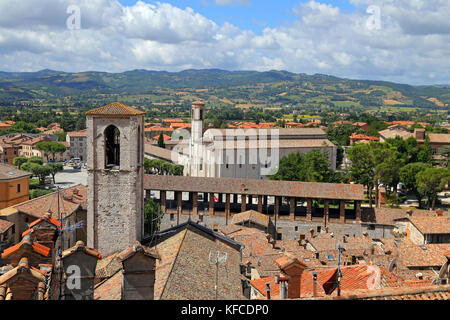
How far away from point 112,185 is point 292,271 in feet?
30.1

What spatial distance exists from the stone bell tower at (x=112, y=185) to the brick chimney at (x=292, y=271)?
8.36 meters

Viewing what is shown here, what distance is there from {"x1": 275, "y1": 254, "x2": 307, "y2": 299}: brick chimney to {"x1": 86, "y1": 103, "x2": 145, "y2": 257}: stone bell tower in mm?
8360

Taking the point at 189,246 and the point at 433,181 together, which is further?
the point at 433,181

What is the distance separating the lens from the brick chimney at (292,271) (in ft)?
30.6

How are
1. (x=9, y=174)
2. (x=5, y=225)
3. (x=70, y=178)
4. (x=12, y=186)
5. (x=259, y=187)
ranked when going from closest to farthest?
1. (x=5, y=225)
2. (x=12, y=186)
3. (x=9, y=174)
4. (x=259, y=187)
5. (x=70, y=178)

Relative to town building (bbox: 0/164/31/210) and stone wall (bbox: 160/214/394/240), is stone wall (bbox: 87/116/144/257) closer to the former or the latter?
town building (bbox: 0/164/31/210)

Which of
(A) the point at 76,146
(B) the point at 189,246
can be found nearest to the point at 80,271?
(B) the point at 189,246

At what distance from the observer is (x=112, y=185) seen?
16656mm

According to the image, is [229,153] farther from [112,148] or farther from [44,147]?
[44,147]

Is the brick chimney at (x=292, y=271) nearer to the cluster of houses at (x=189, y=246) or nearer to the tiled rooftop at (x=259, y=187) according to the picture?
the cluster of houses at (x=189, y=246)

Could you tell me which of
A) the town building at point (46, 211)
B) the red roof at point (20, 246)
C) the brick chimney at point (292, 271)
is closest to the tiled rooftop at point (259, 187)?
the town building at point (46, 211)

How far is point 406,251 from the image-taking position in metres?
22.0
